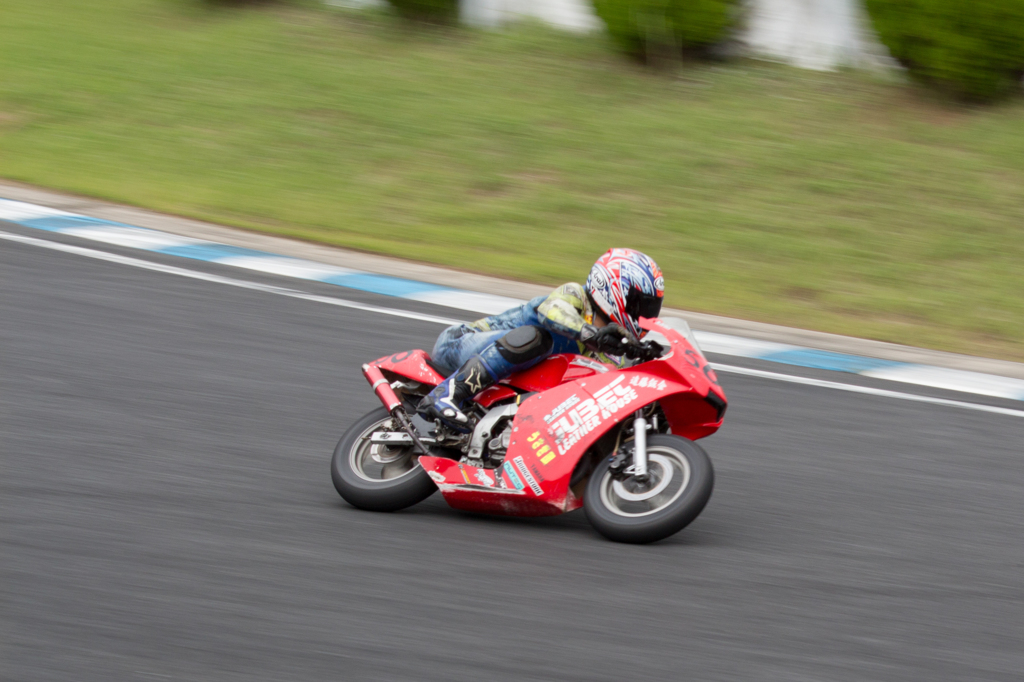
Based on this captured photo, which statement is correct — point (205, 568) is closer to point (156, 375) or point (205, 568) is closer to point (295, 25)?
point (156, 375)

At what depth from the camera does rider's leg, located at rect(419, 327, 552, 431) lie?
5.49 meters

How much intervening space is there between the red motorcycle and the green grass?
503 cm

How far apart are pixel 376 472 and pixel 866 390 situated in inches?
154

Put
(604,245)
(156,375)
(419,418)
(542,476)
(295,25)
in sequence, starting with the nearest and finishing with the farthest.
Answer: (542,476), (419,418), (156,375), (604,245), (295,25)

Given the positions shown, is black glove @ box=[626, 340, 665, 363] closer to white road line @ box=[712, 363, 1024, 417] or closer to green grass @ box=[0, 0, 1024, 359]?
white road line @ box=[712, 363, 1024, 417]

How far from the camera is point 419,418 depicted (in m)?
5.88

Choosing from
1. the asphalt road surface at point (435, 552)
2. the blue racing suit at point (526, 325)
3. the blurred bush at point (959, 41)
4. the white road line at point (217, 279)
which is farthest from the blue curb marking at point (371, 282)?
the blurred bush at point (959, 41)

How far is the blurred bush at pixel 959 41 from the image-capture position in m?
13.8

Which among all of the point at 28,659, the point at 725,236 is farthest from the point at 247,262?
the point at 28,659

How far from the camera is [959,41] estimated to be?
14.0 meters

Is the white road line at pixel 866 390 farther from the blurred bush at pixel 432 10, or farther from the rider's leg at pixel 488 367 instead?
the blurred bush at pixel 432 10

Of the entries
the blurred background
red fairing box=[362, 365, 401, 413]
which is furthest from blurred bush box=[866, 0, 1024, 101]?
red fairing box=[362, 365, 401, 413]

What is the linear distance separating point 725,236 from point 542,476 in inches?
293

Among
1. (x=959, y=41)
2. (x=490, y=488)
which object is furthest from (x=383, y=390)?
(x=959, y=41)
